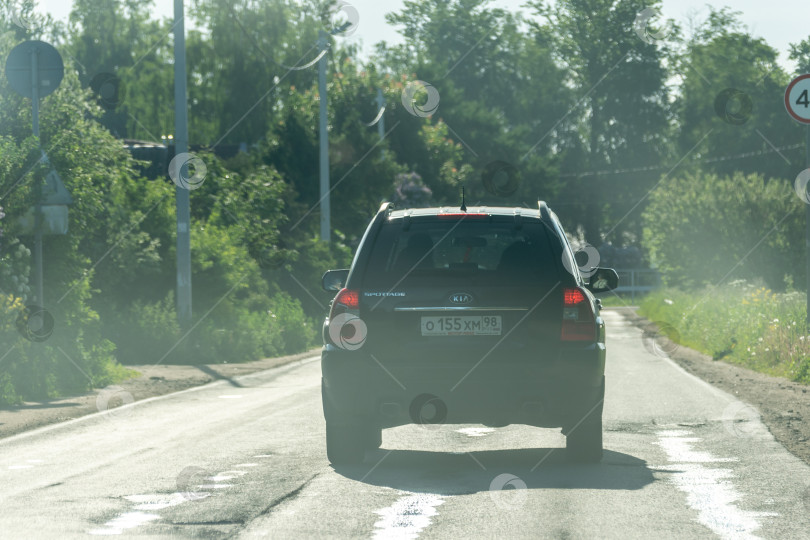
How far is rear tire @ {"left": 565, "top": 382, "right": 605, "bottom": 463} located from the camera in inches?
353

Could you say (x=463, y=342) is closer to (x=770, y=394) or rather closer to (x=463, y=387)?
(x=463, y=387)

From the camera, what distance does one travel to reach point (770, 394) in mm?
15336

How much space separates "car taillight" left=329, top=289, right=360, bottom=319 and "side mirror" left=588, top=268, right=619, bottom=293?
2.46 meters

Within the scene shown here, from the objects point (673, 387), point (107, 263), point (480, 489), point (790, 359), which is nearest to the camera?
point (480, 489)

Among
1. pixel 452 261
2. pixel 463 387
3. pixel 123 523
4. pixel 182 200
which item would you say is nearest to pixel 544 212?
pixel 452 261

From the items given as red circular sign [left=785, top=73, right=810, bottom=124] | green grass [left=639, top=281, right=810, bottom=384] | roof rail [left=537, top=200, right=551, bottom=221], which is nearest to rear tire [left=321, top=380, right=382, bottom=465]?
roof rail [left=537, top=200, right=551, bottom=221]

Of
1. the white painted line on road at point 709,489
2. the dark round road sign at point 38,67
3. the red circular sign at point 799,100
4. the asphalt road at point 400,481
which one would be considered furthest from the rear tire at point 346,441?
the red circular sign at point 799,100

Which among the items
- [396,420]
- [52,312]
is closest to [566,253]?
[396,420]

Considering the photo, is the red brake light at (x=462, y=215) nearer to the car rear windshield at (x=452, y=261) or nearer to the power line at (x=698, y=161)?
the car rear windshield at (x=452, y=261)

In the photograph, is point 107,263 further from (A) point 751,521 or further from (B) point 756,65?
(B) point 756,65

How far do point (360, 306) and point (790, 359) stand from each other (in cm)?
1232

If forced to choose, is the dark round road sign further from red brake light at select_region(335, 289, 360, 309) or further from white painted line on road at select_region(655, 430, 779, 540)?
white painted line on road at select_region(655, 430, 779, 540)

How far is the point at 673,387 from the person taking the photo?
16.6 meters

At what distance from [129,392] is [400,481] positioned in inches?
346
